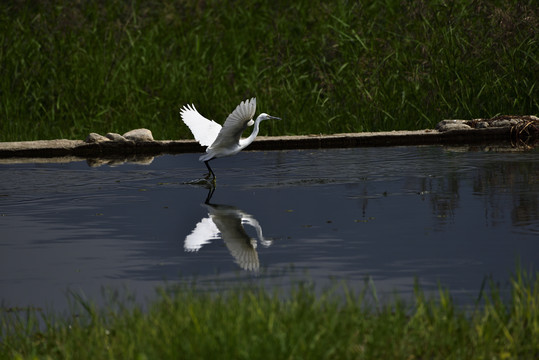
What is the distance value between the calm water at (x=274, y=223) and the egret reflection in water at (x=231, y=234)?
0.05ft

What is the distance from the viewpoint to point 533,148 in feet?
50.9

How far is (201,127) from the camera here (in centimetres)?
1423

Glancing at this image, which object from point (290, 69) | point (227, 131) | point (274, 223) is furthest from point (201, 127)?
point (290, 69)

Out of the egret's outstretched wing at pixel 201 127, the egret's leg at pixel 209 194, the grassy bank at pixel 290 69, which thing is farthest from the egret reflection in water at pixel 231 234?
the grassy bank at pixel 290 69

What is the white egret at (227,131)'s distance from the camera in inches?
495

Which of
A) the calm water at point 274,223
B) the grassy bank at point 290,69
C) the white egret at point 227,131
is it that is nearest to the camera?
the calm water at point 274,223

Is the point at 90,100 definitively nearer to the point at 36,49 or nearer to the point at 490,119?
the point at 36,49

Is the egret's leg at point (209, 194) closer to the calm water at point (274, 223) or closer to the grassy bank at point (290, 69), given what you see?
the calm water at point (274, 223)

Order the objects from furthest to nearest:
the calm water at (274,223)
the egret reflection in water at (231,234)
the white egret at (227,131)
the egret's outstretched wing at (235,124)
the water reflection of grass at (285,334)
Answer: the white egret at (227,131), the egret's outstretched wing at (235,124), the egret reflection in water at (231,234), the calm water at (274,223), the water reflection of grass at (285,334)

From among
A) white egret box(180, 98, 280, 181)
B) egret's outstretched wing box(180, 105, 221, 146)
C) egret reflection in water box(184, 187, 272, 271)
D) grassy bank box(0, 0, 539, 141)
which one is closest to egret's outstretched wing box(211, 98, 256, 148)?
white egret box(180, 98, 280, 181)

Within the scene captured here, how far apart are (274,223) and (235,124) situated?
3.01m

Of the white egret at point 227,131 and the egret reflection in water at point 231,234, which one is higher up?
the white egret at point 227,131

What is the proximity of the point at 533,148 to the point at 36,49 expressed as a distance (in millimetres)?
8854

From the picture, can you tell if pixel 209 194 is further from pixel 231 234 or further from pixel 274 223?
pixel 231 234
